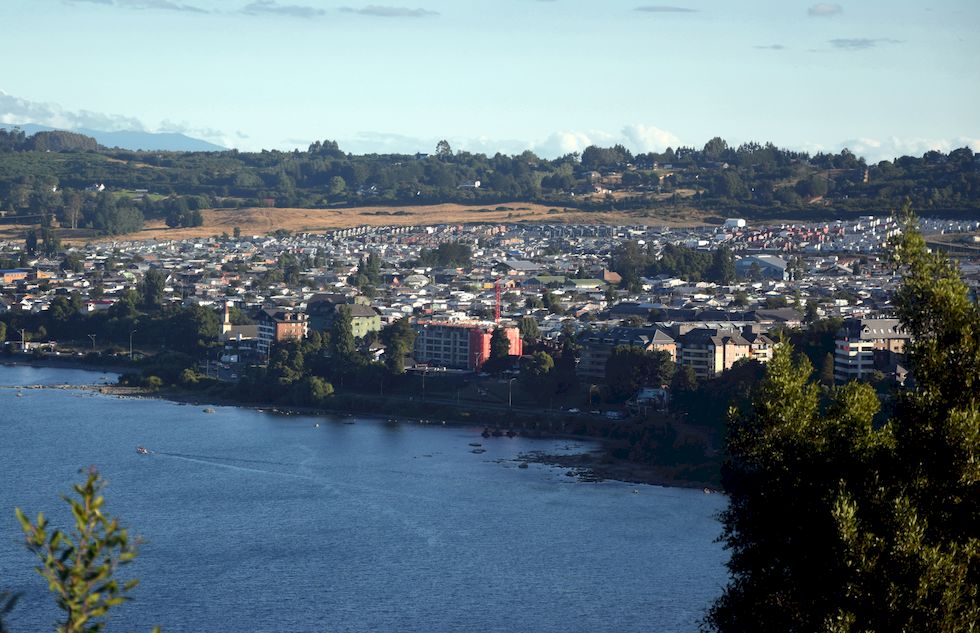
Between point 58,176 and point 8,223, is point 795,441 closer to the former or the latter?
point 8,223

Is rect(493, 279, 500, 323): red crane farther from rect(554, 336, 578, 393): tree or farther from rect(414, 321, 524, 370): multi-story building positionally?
rect(554, 336, 578, 393): tree

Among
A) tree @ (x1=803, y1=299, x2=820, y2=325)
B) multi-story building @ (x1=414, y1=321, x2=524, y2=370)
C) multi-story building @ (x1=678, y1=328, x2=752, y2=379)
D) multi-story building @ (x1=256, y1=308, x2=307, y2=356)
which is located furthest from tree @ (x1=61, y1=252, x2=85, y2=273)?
multi-story building @ (x1=678, y1=328, x2=752, y2=379)

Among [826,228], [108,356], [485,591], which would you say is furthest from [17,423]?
[826,228]

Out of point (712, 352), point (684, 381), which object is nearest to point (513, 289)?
point (712, 352)

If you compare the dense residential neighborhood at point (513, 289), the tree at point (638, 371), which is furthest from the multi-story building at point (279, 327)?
the tree at point (638, 371)

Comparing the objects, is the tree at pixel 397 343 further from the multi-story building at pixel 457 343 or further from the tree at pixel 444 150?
the tree at pixel 444 150
